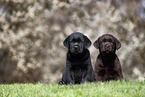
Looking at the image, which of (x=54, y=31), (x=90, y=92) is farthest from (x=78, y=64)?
(x=54, y=31)

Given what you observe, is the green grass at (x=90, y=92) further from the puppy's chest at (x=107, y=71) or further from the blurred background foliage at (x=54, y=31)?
the blurred background foliage at (x=54, y=31)

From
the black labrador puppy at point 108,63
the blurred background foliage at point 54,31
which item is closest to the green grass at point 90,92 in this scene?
the black labrador puppy at point 108,63

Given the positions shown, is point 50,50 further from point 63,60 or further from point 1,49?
point 1,49

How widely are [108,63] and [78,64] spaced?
1020mm

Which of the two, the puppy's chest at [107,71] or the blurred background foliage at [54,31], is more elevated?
the blurred background foliage at [54,31]

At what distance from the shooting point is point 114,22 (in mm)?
17297

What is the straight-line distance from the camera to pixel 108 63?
22.7ft

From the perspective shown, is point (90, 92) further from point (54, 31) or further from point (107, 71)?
point (54, 31)

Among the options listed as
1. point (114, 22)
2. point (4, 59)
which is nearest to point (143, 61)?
point (114, 22)

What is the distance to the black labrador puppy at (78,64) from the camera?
635 centimetres

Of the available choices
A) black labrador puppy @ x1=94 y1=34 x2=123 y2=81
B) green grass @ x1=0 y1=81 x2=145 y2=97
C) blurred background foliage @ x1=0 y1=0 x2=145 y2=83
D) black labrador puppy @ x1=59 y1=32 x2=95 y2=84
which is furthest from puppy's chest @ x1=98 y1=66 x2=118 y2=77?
blurred background foliage @ x1=0 y1=0 x2=145 y2=83

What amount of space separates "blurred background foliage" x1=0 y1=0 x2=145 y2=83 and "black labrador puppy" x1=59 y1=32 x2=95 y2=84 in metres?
9.96

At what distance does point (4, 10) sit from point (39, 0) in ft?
8.56

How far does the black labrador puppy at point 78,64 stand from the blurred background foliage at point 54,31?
32.7 ft
